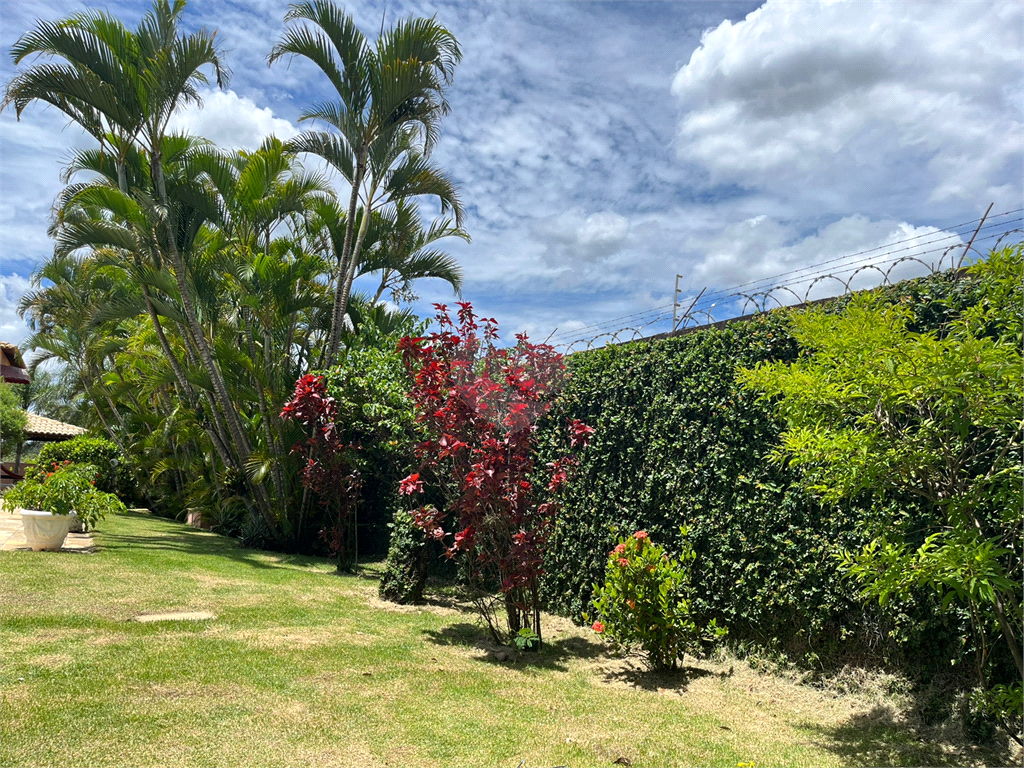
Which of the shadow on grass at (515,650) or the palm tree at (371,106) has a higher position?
the palm tree at (371,106)

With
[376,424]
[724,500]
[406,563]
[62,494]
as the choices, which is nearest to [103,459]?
[62,494]

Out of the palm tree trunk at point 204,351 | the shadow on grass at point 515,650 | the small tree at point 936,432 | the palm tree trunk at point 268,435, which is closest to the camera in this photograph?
the small tree at point 936,432

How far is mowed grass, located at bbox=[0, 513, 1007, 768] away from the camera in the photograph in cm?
401

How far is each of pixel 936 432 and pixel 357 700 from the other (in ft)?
13.3

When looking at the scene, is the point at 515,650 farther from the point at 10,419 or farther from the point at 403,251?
the point at 10,419

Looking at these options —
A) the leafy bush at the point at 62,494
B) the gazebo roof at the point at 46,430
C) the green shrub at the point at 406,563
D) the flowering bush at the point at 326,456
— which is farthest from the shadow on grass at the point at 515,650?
the gazebo roof at the point at 46,430

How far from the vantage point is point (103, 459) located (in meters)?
21.9

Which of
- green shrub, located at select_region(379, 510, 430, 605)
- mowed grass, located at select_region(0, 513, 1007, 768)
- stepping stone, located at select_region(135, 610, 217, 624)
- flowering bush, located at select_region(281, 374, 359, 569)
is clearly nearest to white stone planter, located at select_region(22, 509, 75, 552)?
mowed grass, located at select_region(0, 513, 1007, 768)

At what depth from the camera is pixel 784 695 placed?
5.65m

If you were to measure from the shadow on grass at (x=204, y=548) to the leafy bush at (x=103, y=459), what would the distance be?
7.62 metres

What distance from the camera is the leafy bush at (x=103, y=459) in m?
21.1

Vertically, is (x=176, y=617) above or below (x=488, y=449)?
below

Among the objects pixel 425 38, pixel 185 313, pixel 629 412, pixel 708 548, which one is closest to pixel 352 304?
pixel 185 313

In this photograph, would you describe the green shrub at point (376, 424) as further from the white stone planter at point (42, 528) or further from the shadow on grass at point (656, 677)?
the white stone planter at point (42, 528)
